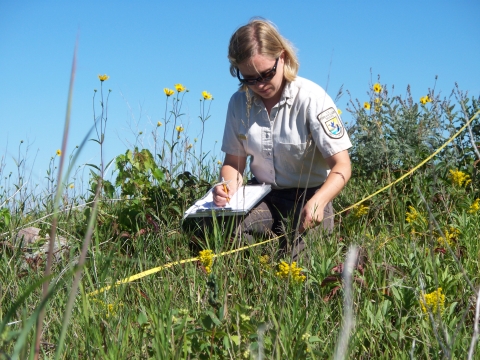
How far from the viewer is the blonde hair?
3.27 metres

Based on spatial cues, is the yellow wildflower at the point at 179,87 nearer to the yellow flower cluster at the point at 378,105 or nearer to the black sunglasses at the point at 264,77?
the black sunglasses at the point at 264,77

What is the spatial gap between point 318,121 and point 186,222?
0.97m

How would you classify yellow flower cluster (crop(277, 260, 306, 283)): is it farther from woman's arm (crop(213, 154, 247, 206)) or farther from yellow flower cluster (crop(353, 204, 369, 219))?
yellow flower cluster (crop(353, 204, 369, 219))

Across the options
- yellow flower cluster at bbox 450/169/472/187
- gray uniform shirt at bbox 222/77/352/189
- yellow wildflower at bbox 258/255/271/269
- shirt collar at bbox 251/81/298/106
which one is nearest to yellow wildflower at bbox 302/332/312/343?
yellow wildflower at bbox 258/255/271/269

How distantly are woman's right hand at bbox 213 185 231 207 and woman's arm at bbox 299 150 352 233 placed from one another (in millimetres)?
434

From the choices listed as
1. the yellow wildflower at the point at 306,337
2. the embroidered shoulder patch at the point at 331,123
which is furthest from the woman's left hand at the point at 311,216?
the yellow wildflower at the point at 306,337

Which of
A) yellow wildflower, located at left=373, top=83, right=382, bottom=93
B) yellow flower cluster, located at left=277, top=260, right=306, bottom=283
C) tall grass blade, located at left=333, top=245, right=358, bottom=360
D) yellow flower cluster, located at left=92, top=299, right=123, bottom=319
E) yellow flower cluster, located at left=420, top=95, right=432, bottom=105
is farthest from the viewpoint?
yellow wildflower, located at left=373, top=83, right=382, bottom=93

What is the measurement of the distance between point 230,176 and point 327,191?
0.79 m

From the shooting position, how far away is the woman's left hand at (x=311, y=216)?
285cm

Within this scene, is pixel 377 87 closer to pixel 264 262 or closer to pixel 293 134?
pixel 293 134

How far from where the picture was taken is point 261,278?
2.47 metres

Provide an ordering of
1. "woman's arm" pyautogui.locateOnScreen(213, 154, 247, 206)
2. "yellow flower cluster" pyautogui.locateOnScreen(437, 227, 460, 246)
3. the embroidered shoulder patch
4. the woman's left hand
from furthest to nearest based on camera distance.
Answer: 1. the embroidered shoulder patch
2. "woman's arm" pyautogui.locateOnScreen(213, 154, 247, 206)
3. the woman's left hand
4. "yellow flower cluster" pyautogui.locateOnScreen(437, 227, 460, 246)

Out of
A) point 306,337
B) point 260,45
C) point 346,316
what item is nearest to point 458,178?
point 260,45

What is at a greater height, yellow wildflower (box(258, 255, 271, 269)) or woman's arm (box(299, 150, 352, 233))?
woman's arm (box(299, 150, 352, 233))
